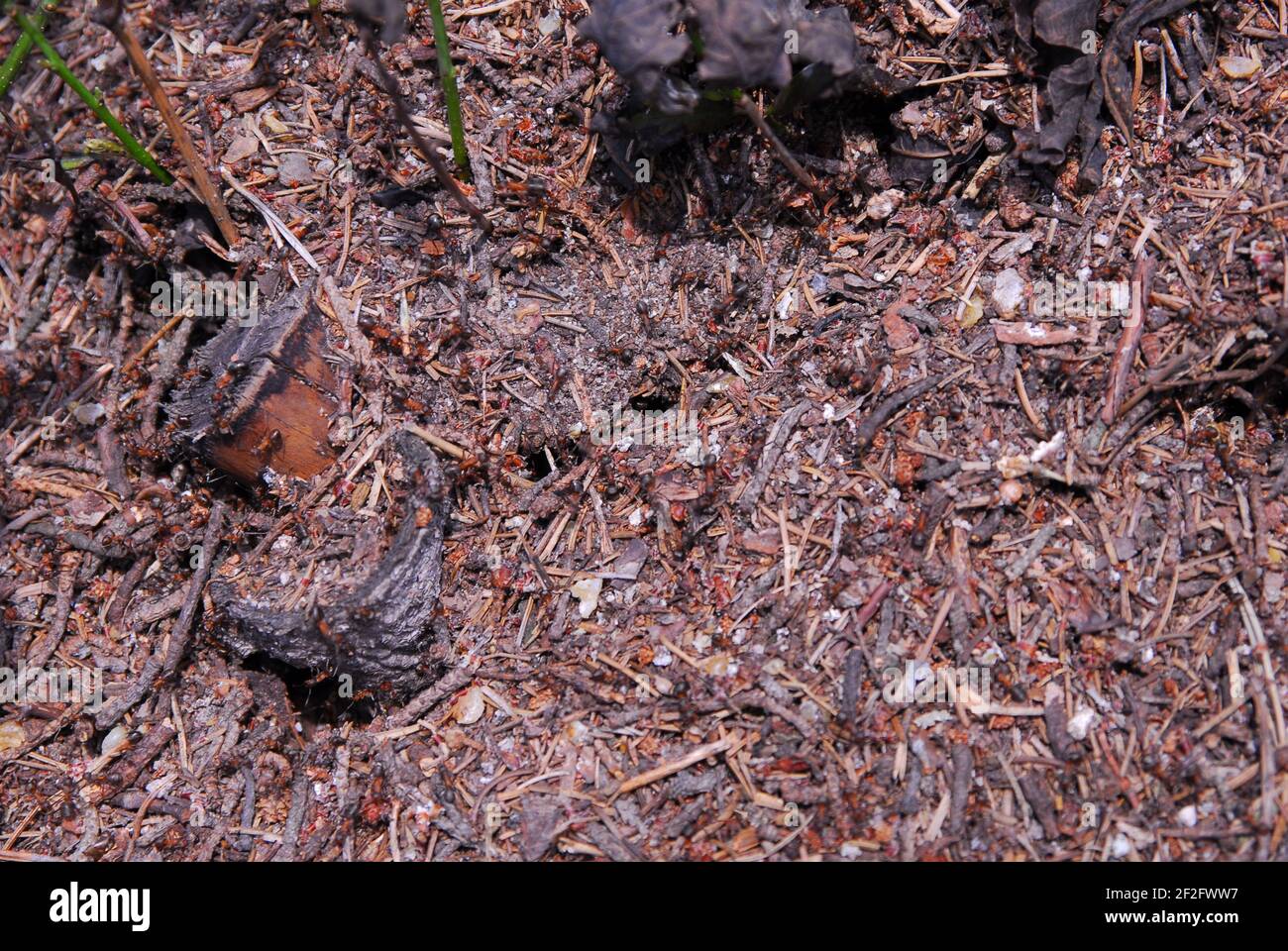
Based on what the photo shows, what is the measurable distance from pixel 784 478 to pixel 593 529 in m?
0.68

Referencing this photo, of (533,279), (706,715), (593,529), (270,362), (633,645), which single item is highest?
(533,279)

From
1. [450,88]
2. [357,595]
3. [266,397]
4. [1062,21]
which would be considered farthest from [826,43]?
[357,595]

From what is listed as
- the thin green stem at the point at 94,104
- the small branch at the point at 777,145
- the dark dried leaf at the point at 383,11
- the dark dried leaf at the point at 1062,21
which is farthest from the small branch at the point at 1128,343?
the thin green stem at the point at 94,104

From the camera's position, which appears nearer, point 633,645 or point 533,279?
point 633,645

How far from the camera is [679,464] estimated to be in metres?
3.00

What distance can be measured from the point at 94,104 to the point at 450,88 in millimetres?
1241

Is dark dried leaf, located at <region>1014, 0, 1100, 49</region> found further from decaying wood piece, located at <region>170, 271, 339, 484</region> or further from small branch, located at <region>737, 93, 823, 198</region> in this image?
decaying wood piece, located at <region>170, 271, 339, 484</region>

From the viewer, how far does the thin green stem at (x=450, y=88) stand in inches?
110

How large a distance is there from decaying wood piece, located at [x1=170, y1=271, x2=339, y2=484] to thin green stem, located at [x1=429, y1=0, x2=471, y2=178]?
0.73 metres

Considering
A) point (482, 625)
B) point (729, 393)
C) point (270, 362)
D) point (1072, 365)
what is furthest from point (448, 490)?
point (1072, 365)

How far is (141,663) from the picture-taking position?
3162 millimetres

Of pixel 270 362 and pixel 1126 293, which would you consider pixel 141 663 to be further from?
pixel 1126 293

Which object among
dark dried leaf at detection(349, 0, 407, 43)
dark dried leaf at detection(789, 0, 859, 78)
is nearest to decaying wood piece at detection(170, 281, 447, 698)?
dark dried leaf at detection(349, 0, 407, 43)

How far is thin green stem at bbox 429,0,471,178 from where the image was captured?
2799mm
